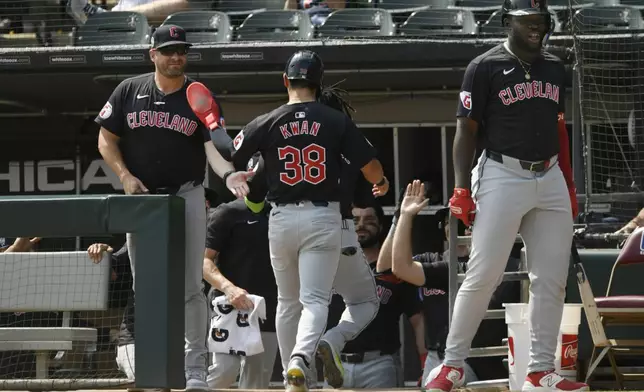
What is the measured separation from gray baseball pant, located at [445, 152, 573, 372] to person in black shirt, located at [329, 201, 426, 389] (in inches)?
61.3

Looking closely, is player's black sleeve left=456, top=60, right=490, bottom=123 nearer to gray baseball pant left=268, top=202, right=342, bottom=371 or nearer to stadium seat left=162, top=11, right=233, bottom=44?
gray baseball pant left=268, top=202, right=342, bottom=371

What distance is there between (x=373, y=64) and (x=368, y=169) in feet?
13.2

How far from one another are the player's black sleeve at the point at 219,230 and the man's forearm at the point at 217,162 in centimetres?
113

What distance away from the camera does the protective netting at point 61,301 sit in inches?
264

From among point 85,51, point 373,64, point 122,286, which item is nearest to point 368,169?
point 122,286

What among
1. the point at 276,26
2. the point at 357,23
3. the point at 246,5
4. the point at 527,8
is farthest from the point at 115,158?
the point at 246,5

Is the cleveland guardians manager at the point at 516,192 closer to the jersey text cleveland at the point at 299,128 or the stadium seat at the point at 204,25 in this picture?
the jersey text cleveland at the point at 299,128

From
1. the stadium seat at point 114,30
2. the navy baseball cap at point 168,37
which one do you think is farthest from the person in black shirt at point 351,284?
the stadium seat at point 114,30

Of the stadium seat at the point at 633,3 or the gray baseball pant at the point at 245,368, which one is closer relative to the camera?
the gray baseball pant at the point at 245,368

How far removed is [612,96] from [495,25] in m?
1.15

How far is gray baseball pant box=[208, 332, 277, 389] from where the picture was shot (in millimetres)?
6645

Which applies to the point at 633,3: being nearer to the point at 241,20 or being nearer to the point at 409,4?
the point at 409,4

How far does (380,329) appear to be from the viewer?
7035 mm

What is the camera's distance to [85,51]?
962 cm
